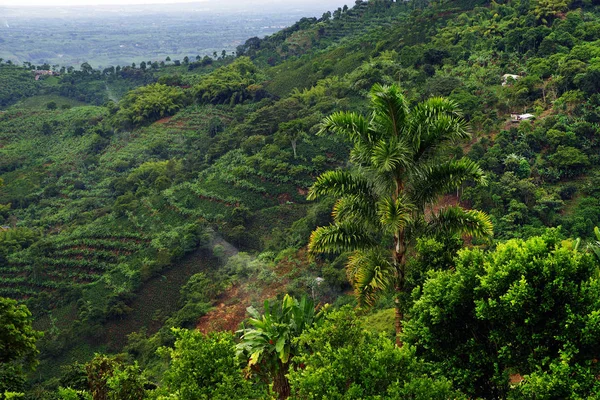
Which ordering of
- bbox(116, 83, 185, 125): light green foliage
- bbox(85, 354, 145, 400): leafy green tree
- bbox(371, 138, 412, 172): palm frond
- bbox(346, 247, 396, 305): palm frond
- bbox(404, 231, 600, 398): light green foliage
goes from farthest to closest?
1. bbox(116, 83, 185, 125): light green foliage
2. bbox(346, 247, 396, 305): palm frond
3. bbox(85, 354, 145, 400): leafy green tree
4. bbox(371, 138, 412, 172): palm frond
5. bbox(404, 231, 600, 398): light green foliage

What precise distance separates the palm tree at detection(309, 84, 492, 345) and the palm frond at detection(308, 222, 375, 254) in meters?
0.02

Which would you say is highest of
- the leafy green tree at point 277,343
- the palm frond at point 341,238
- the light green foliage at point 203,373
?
the palm frond at point 341,238

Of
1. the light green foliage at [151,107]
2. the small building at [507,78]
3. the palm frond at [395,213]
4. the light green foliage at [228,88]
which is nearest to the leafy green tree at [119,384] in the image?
the palm frond at [395,213]

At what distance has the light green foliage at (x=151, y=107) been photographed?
45.3 meters

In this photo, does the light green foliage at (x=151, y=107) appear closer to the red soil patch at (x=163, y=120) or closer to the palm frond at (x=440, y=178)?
the red soil patch at (x=163, y=120)

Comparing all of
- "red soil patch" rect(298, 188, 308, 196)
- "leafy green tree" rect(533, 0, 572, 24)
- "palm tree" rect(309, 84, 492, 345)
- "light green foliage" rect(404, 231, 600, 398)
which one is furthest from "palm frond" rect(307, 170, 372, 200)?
"leafy green tree" rect(533, 0, 572, 24)

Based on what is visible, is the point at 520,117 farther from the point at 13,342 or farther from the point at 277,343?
the point at 13,342

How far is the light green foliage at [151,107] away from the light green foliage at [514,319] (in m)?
41.0

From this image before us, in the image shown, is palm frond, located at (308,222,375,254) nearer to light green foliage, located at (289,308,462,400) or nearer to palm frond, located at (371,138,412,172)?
palm frond, located at (371,138,412,172)

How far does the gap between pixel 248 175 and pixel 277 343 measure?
21.9 metres

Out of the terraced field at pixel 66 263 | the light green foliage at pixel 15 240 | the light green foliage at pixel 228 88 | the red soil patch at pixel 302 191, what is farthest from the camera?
the light green foliage at pixel 228 88

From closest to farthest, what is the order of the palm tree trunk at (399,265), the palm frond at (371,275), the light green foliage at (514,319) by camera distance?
the light green foliage at (514,319) → the palm frond at (371,275) → the palm tree trunk at (399,265)

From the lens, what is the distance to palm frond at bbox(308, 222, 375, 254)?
27.8 ft

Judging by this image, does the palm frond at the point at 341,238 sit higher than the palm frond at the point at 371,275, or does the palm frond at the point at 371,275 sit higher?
the palm frond at the point at 341,238
